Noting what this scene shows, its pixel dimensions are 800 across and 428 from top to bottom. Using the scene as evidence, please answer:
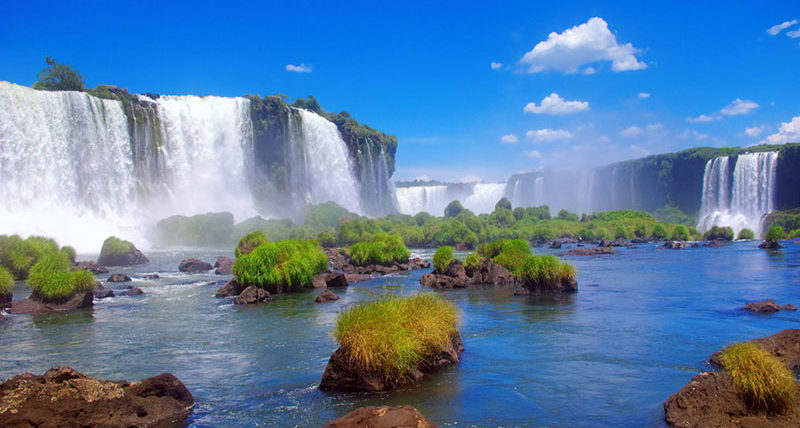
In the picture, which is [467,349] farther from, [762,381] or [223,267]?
[223,267]

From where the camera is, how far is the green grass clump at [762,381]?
7.61 meters

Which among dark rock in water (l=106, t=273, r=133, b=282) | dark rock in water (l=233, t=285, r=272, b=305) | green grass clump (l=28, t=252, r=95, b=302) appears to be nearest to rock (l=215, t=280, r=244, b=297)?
dark rock in water (l=233, t=285, r=272, b=305)

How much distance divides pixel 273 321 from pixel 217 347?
3.73 meters

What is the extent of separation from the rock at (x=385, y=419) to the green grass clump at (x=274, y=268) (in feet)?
63.0

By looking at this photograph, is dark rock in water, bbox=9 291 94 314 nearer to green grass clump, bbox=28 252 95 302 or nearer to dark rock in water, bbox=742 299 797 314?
green grass clump, bbox=28 252 95 302

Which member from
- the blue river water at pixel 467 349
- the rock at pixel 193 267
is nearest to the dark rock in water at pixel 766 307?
the blue river water at pixel 467 349

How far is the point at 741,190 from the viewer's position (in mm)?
84875

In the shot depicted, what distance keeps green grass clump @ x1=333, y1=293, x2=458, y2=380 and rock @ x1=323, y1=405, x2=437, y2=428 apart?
3.46 m

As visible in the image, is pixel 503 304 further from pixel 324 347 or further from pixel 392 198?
pixel 392 198

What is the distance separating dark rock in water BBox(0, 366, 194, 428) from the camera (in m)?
7.62

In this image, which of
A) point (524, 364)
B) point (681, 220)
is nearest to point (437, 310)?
point (524, 364)

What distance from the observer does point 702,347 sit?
13688 mm

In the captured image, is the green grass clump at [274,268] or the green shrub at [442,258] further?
the green shrub at [442,258]

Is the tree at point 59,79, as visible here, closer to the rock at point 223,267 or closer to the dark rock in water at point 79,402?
the rock at point 223,267
